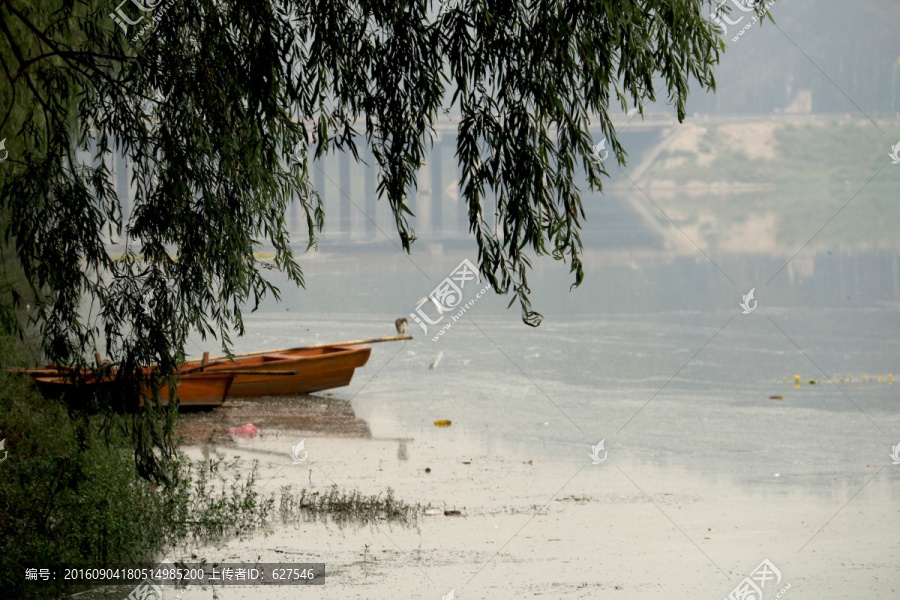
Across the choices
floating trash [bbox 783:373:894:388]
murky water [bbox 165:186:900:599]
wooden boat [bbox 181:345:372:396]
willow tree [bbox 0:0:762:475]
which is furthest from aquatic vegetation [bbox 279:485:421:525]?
floating trash [bbox 783:373:894:388]

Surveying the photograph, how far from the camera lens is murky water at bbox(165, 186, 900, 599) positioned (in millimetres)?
6863

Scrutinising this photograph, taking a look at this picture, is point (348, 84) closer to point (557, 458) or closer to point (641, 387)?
point (557, 458)

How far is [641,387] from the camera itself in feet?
42.0

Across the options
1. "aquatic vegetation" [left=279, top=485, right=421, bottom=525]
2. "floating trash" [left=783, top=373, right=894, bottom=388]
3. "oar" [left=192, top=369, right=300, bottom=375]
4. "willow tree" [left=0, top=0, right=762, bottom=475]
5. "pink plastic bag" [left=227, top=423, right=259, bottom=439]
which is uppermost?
"willow tree" [left=0, top=0, right=762, bottom=475]

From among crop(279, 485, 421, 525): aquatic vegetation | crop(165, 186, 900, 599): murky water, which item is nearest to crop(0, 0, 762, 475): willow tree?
crop(165, 186, 900, 599): murky water

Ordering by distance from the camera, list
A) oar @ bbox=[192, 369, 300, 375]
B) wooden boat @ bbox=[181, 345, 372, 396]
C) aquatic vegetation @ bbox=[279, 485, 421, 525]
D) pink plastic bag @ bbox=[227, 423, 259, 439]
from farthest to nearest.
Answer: wooden boat @ bbox=[181, 345, 372, 396] < oar @ bbox=[192, 369, 300, 375] < pink plastic bag @ bbox=[227, 423, 259, 439] < aquatic vegetation @ bbox=[279, 485, 421, 525]

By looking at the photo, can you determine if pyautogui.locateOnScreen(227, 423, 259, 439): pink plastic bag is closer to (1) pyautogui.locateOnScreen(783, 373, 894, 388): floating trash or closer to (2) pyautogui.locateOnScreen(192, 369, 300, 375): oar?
(2) pyautogui.locateOnScreen(192, 369, 300, 375): oar

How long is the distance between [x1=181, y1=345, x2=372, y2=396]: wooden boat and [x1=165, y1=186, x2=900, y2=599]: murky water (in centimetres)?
19

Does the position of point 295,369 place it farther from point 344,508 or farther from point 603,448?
point 344,508

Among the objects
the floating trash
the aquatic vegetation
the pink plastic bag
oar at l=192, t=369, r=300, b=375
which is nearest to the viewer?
the aquatic vegetation

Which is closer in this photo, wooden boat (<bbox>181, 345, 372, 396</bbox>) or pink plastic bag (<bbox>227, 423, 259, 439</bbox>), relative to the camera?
pink plastic bag (<bbox>227, 423, 259, 439</bbox>)

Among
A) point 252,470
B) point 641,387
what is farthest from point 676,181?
point 252,470

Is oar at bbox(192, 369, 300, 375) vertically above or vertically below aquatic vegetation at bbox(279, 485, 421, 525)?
above

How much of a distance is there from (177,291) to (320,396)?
24.8ft
